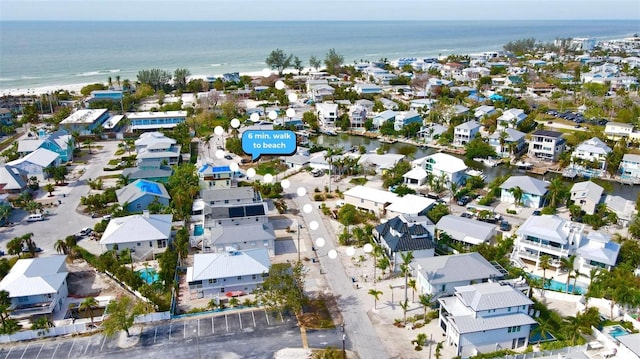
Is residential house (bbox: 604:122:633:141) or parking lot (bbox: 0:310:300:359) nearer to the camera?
parking lot (bbox: 0:310:300:359)

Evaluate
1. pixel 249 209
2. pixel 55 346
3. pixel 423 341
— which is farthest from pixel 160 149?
pixel 423 341

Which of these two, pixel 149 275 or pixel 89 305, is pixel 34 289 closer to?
pixel 89 305

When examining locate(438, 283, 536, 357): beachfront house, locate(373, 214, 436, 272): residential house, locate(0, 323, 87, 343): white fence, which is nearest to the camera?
locate(438, 283, 536, 357): beachfront house

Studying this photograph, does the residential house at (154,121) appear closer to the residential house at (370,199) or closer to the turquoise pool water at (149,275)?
the residential house at (370,199)

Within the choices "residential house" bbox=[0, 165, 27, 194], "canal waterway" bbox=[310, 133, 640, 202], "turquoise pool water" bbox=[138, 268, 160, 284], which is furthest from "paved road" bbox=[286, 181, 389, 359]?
"residential house" bbox=[0, 165, 27, 194]

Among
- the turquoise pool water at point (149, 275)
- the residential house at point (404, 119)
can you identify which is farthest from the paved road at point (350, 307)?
the residential house at point (404, 119)

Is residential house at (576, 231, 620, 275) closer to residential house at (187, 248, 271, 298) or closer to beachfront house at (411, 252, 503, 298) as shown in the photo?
beachfront house at (411, 252, 503, 298)
